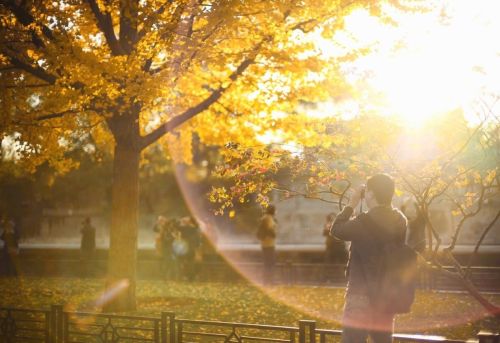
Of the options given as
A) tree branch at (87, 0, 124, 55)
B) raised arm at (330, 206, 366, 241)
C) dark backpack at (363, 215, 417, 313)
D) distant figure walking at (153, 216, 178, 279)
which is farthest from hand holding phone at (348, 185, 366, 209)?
distant figure walking at (153, 216, 178, 279)

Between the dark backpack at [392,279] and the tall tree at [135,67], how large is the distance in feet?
21.1

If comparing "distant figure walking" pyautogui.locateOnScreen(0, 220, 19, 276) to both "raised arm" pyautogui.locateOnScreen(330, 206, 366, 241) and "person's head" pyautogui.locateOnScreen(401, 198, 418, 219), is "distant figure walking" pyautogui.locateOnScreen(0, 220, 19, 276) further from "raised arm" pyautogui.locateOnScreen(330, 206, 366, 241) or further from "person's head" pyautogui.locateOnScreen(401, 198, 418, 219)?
"raised arm" pyautogui.locateOnScreen(330, 206, 366, 241)

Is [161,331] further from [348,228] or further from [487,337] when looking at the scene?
[487,337]

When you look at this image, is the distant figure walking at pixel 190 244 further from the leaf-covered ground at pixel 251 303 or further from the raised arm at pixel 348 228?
the raised arm at pixel 348 228

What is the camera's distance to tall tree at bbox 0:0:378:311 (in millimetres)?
11227

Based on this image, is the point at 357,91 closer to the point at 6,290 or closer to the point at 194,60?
the point at 194,60

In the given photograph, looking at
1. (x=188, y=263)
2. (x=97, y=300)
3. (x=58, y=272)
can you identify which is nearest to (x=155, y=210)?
(x=58, y=272)

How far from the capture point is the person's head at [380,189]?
18.0 feet

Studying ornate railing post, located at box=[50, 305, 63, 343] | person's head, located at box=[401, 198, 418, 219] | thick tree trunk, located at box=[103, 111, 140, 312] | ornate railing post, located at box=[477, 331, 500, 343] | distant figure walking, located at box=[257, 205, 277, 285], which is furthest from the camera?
distant figure walking, located at box=[257, 205, 277, 285]

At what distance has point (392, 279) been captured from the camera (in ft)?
17.6

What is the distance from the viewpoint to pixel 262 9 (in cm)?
1144

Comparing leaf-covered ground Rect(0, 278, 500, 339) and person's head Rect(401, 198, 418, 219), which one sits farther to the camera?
person's head Rect(401, 198, 418, 219)

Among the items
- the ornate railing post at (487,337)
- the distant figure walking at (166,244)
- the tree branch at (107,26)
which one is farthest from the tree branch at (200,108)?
the ornate railing post at (487,337)

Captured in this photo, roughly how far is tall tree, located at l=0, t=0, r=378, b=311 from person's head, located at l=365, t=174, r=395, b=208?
6034 mm
